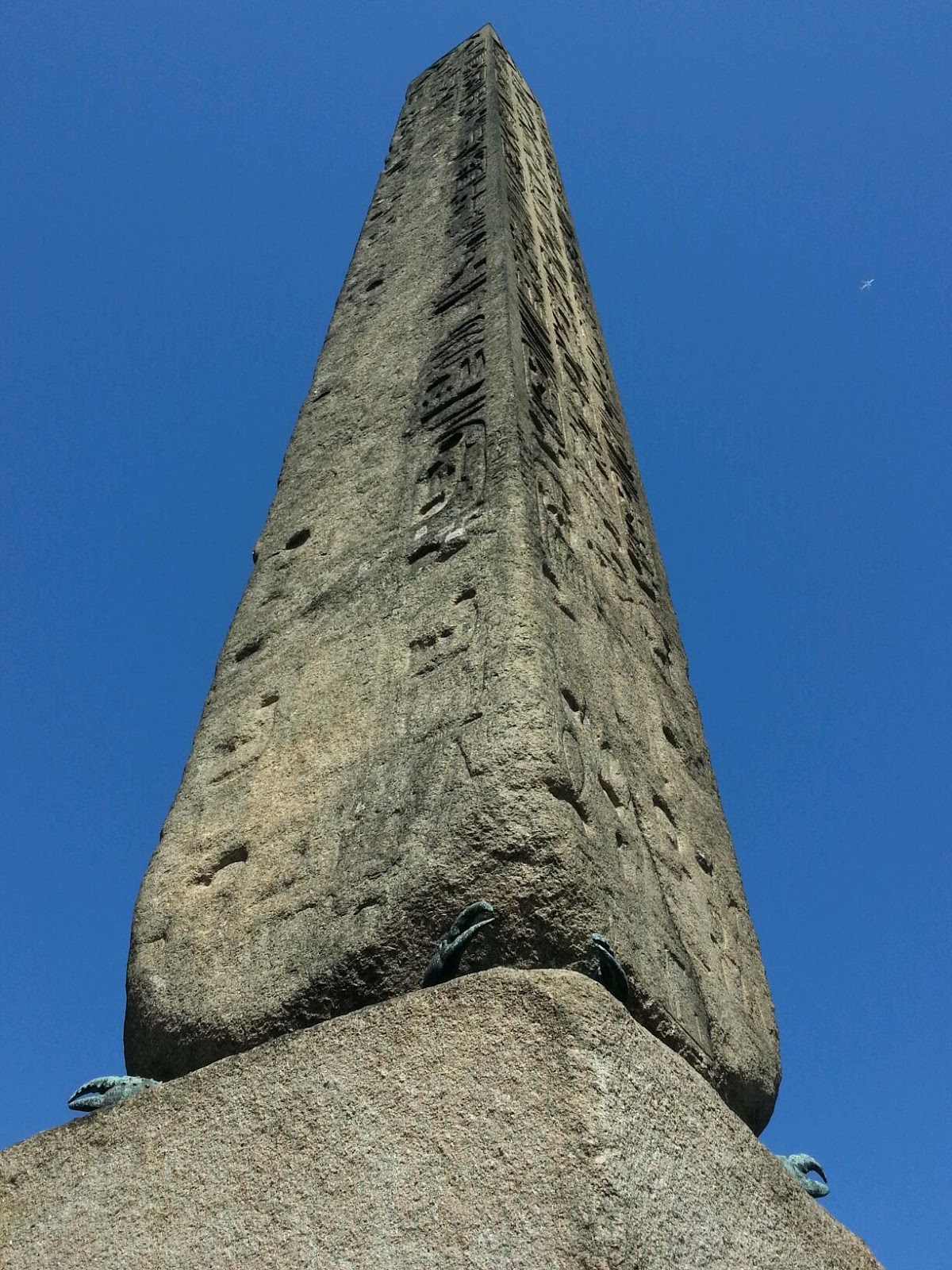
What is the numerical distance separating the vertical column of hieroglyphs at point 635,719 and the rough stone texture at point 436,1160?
0.32 metres

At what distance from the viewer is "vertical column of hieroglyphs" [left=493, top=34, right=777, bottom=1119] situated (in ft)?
7.29

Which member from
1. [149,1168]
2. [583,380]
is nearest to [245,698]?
[149,1168]

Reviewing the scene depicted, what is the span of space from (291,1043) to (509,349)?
6.71 feet

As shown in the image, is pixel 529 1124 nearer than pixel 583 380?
Yes

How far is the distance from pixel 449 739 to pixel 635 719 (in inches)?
27.4

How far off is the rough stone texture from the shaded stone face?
17cm

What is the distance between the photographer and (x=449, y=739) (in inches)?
86.4

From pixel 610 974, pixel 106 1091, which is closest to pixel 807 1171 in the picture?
pixel 610 974

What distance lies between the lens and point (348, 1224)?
1570 millimetres

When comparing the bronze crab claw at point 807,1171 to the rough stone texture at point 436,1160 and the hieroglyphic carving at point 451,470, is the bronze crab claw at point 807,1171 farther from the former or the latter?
the hieroglyphic carving at point 451,470

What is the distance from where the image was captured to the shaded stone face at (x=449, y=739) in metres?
2.00

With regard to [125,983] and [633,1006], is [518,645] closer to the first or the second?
[633,1006]

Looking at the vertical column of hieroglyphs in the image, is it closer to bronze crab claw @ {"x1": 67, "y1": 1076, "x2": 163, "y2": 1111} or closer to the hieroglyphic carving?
the hieroglyphic carving

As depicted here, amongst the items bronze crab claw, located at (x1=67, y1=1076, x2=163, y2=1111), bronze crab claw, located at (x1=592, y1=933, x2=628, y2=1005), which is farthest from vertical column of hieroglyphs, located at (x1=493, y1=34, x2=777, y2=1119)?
bronze crab claw, located at (x1=67, y1=1076, x2=163, y2=1111)
